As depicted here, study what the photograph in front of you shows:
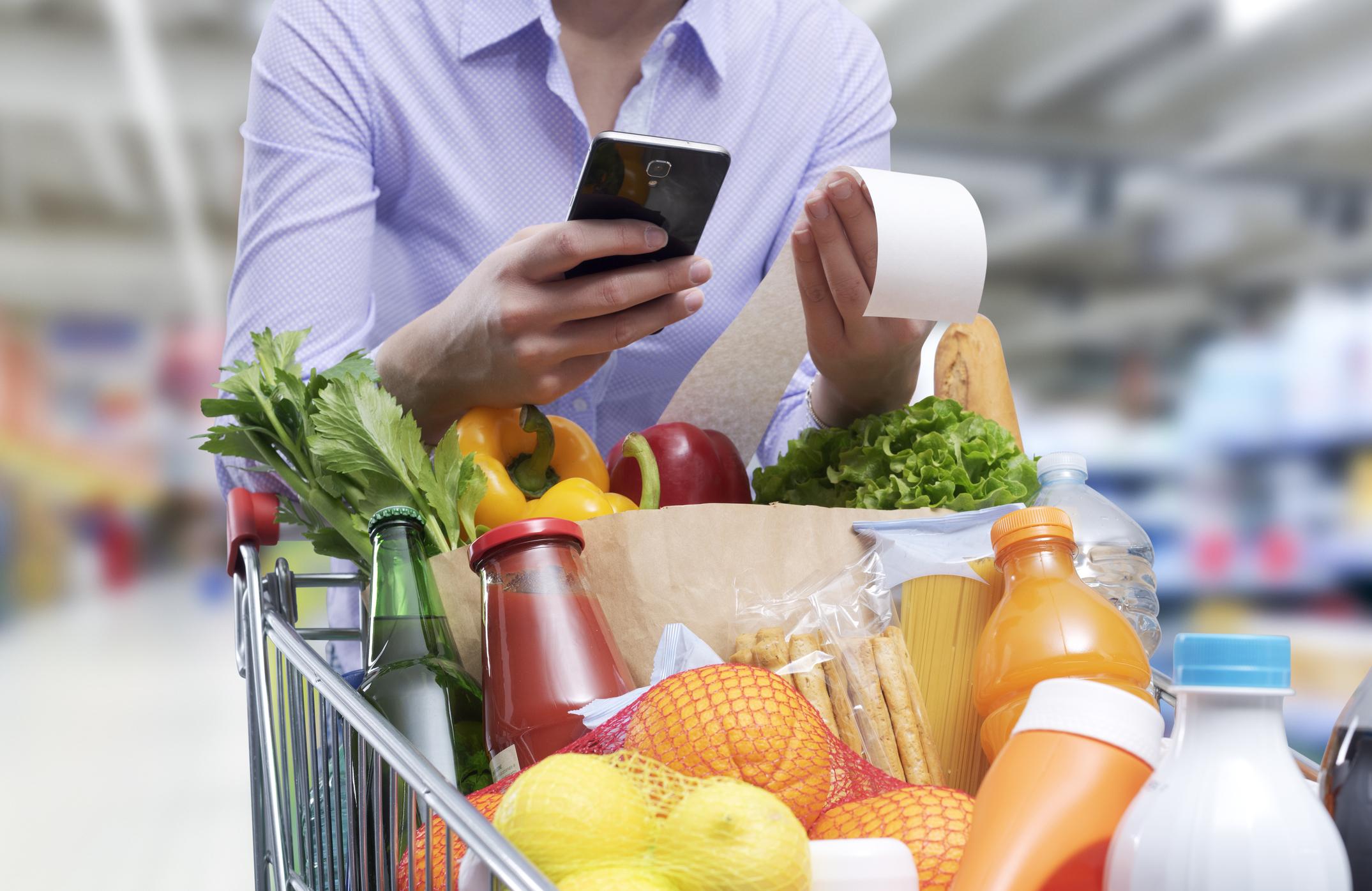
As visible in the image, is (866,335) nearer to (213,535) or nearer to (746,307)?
(746,307)

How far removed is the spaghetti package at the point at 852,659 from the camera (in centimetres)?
66

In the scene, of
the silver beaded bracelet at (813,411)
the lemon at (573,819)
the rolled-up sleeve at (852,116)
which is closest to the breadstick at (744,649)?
the lemon at (573,819)

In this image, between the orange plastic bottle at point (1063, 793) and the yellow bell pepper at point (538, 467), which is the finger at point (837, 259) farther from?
the orange plastic bottle at point (1063, 793)

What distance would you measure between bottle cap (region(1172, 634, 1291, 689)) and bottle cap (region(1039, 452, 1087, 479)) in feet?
1.45

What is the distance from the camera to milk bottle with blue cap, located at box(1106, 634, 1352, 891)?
0.34 m

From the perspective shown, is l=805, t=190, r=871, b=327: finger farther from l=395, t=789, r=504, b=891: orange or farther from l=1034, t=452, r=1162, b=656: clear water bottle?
l=395, t=789, r=504, b=891: orange

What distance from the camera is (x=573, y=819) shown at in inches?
17.3

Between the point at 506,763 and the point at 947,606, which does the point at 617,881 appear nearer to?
the point at 506,763

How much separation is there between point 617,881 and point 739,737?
136 mm

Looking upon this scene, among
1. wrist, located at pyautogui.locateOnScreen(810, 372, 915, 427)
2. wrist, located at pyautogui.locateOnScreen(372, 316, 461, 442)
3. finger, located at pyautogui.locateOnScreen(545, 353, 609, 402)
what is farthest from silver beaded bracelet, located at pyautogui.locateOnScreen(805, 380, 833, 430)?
wrist, located at pyautogui.locateOnScreen(372, 316, 461, 442)

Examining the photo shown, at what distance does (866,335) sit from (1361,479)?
4023mm

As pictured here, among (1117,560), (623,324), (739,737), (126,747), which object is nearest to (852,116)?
(623,324)

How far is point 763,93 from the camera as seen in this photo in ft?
4.28

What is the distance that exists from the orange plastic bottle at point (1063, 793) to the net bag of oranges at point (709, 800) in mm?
70
